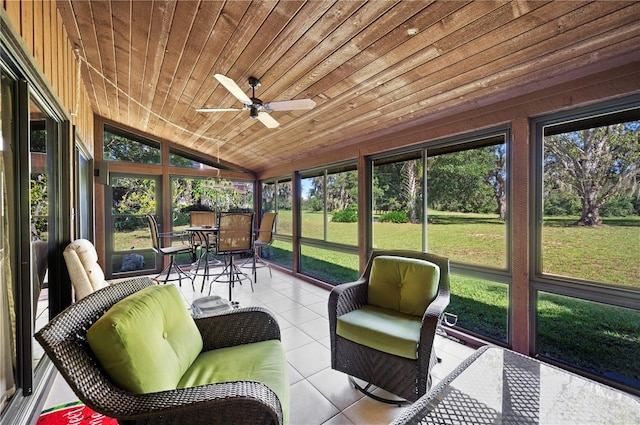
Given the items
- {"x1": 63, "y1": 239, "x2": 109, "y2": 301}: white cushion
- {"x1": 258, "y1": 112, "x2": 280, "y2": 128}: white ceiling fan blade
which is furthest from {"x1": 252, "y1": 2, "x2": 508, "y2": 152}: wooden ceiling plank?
{"x1": 63, "y1": 239, "x2": 109, "y2": 301}: white cushion

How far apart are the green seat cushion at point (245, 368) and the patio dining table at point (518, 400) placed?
0.56 metres

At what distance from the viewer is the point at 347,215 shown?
4.49 m

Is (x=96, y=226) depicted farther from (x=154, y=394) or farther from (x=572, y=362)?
(x=572, y=362)

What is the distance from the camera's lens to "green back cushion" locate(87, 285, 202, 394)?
1079 mm

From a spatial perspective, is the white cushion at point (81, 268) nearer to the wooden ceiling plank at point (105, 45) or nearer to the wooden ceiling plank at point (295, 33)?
the wooden ceiling plank at point (105, 45)

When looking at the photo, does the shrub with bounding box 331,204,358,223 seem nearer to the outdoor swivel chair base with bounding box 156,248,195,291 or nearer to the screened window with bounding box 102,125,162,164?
the outdoor swivel chair base with bounding box 156,248,195,291

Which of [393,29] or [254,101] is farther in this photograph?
[254,101]

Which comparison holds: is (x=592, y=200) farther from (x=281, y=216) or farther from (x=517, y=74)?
(x=281, y=216)

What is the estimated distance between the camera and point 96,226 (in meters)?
4.88

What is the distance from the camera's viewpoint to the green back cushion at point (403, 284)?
221 centimetres

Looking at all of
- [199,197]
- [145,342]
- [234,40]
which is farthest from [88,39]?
[199,197]

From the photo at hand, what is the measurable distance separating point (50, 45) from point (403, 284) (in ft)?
10.5

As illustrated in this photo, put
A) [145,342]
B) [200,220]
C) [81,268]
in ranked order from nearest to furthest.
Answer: [145,342]
[81,268]
[200,220]

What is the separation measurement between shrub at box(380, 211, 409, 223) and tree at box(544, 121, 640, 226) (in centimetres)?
156
